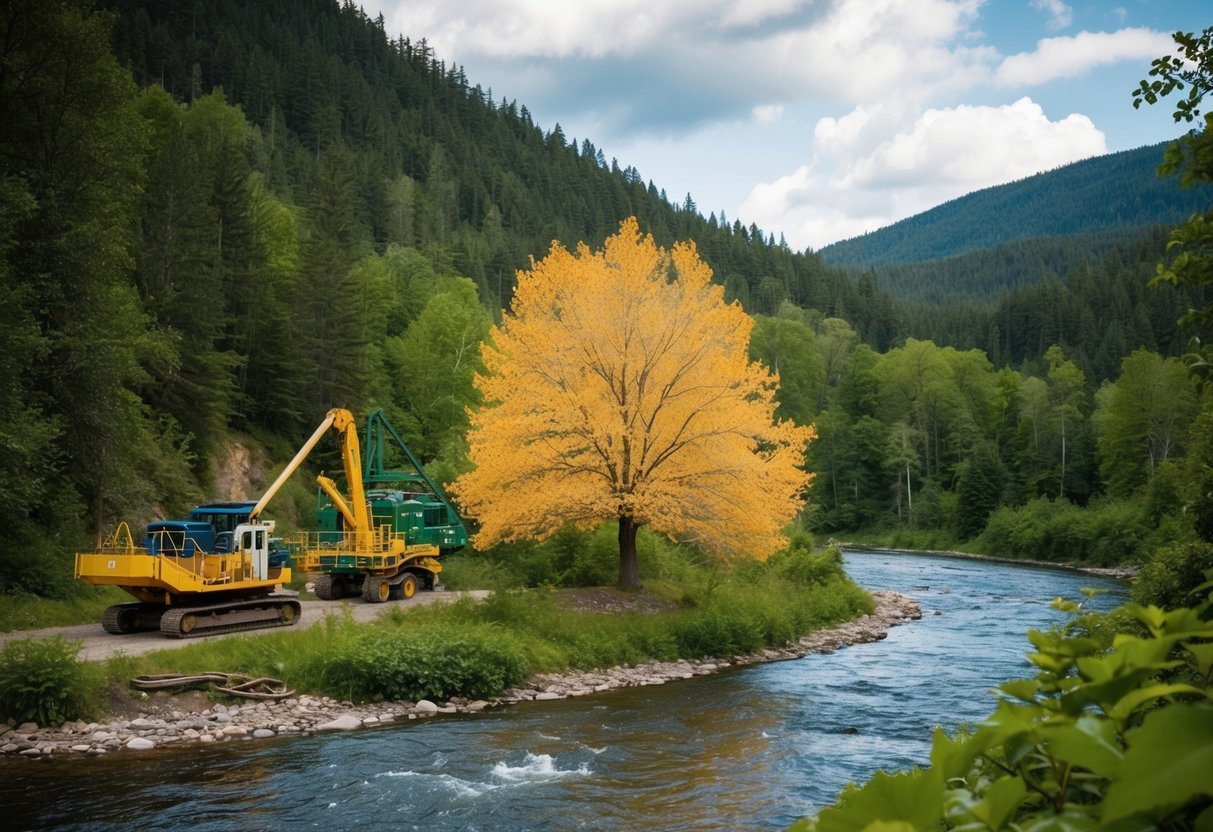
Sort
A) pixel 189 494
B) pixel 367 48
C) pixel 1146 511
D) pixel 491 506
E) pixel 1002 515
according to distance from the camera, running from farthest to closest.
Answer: pixel 367 48, pixel 1002 515, pixel 1146 511, pixel 189 494, pixel 491 506

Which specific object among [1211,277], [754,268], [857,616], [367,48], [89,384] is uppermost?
[367,48]

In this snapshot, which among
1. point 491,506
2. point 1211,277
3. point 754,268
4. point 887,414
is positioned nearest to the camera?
point 1211,277

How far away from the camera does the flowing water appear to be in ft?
39.5

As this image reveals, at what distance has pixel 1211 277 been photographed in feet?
17.0

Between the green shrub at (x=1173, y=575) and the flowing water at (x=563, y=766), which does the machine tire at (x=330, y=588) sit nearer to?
the flowing water at (x=563, y=766)

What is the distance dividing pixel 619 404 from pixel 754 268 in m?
127

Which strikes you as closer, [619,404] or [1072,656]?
[1072,656]

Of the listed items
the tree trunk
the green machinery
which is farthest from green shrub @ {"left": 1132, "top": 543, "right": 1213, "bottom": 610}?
the green machinery

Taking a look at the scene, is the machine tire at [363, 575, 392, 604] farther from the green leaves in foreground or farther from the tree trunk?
the green leaves in foreground

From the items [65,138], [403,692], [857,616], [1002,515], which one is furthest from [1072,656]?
[1002,515]

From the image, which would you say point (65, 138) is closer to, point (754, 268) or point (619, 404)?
point (619, 404)

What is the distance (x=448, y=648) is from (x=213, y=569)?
6068 millimetres

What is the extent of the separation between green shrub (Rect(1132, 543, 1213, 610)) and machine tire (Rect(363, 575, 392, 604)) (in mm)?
18613

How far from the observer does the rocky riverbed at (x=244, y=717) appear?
1485 cm
